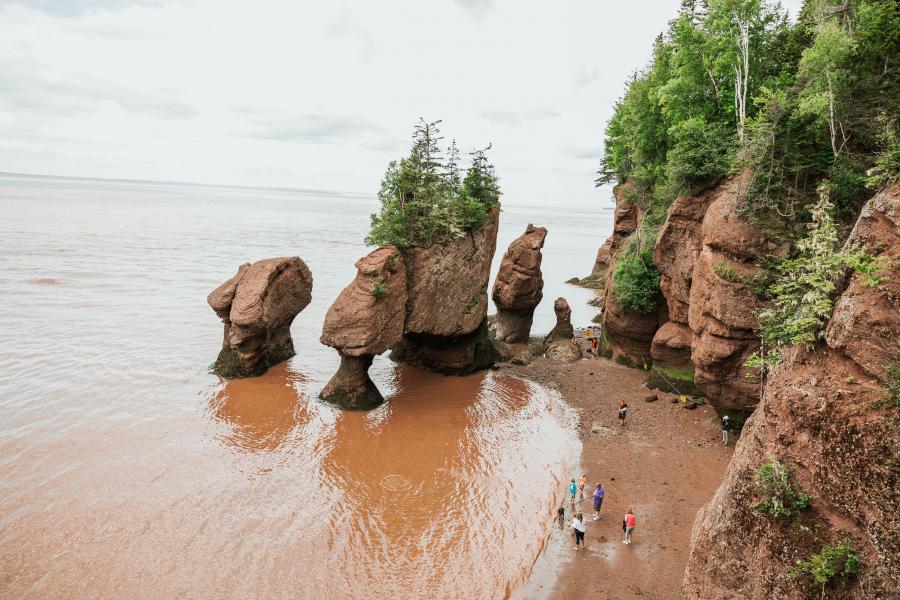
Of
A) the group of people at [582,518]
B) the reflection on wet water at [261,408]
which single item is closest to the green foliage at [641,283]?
the group of people at [582,518]

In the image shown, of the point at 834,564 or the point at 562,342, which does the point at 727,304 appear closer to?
the point at 834,564

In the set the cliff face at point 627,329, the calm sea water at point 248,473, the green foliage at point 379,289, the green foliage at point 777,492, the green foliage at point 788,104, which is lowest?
the calm sea water at point 248,473

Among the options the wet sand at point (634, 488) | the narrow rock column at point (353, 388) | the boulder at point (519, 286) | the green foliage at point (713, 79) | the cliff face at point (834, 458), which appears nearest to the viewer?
the cliff face at point (834, 458)

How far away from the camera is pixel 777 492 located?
9117 millimetres

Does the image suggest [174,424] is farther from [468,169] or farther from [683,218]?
[683,218]

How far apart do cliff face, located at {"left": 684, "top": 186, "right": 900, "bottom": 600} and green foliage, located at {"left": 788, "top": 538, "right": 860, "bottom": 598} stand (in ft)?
0.41

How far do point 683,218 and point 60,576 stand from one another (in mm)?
28660

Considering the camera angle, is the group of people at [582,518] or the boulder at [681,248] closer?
the group of people at [582,518]

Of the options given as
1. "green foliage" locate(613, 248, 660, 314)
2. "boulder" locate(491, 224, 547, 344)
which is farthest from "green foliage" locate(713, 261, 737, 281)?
"boulder" locate(491, 224, 547, 344)

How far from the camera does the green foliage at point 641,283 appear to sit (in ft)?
91.8

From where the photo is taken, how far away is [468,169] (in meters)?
29.6

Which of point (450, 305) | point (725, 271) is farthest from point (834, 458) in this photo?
point (450, 305)

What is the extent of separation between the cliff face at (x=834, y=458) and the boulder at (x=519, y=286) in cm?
2586

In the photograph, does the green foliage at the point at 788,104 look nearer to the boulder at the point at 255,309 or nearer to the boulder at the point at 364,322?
the boulder at the point at 364,322
